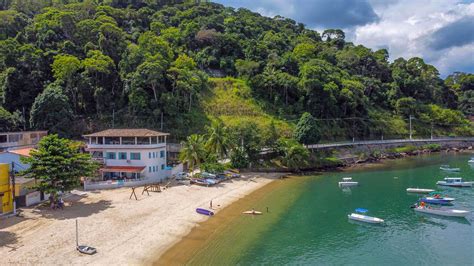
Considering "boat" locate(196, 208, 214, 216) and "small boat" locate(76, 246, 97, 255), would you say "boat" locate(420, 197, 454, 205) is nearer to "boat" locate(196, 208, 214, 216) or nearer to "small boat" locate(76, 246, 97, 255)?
"boat" locate(196, 208, 214, 216)

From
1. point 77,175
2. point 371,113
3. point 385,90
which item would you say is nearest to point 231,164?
point 77,175

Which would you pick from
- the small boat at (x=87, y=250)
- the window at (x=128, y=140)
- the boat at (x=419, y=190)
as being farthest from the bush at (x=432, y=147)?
the small boat at (x=87, y=250)

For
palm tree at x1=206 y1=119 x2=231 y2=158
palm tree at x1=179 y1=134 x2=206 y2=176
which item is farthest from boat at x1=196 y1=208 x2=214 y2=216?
palm tree at x1=206 y1=119 x2=231 y2=158

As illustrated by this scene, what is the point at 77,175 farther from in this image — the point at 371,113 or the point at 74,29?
the point at 371,113

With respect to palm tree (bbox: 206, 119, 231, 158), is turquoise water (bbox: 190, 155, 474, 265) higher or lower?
lower

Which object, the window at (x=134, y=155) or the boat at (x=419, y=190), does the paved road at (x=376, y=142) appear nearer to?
the boat at (x=419, y=190)
